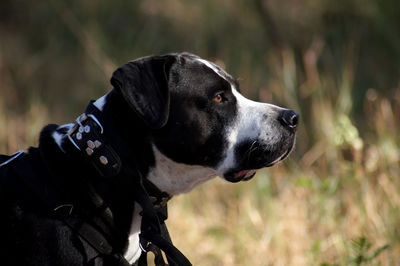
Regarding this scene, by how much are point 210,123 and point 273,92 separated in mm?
3157

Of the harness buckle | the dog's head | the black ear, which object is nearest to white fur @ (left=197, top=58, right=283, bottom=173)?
the dog's head

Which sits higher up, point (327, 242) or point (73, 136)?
point (73, 136)

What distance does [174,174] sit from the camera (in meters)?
2.43

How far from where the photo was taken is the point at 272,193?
4.09 meters

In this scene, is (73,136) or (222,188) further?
(222,188)

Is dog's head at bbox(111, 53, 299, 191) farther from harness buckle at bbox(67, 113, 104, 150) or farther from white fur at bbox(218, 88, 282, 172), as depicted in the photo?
harness buckle at bbox(67, 113, 104, 150)

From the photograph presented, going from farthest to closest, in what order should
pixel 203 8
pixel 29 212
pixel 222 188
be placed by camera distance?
pixel 203 8 < pixel 222 188 < pixel 29 212

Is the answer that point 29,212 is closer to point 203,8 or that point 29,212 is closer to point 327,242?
point 327,242

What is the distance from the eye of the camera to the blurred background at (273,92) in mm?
3336

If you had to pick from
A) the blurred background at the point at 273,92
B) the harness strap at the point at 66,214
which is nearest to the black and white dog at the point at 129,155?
the harness strap at the point at 66,214

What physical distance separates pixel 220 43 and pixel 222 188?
3348 millimetres

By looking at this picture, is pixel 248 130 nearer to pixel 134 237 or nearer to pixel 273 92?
pixel 134 237

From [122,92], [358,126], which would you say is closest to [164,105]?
[122,92]

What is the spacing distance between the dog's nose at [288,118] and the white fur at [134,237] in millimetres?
742
